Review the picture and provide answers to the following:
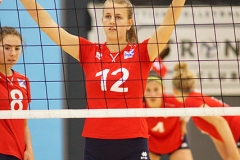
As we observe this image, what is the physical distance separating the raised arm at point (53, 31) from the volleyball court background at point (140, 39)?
250cm

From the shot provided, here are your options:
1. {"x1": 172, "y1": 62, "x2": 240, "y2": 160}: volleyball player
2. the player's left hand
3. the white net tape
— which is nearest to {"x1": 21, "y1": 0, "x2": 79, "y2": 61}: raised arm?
the white net tape

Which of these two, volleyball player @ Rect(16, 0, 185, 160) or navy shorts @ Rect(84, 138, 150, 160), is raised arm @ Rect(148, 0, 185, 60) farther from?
navy shorts @ Rect(84, 138, 150, 160)

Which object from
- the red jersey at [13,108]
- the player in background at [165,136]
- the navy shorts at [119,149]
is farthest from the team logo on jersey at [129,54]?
the player in background at [165,136]

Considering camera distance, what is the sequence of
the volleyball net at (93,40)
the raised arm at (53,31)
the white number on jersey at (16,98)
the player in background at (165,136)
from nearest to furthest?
the raised arm at (53,31) < the white number on jersey at (16,98) < the player in background at (165,136) < the volleyball net at (93,40)

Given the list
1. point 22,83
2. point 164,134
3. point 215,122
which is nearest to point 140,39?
point 164,134

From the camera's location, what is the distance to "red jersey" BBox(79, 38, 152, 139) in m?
3.76

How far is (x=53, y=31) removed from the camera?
13.1ft

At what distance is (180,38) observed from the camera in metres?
7.12

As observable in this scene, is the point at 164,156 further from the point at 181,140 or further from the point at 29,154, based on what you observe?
the point at 29,154

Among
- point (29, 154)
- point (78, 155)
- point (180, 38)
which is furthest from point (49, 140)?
point (29, 154)

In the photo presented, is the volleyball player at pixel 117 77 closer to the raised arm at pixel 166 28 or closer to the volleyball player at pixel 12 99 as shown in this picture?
the raised arm at pixel 166 28

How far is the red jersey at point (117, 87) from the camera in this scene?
12.3 ft

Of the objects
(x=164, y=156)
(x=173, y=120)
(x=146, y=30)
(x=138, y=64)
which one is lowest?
(x=164, y=156)

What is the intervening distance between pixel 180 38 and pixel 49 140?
1.89m
